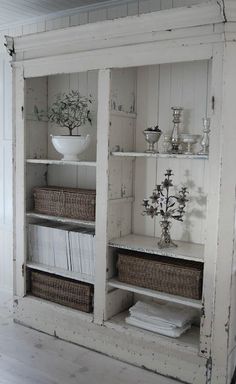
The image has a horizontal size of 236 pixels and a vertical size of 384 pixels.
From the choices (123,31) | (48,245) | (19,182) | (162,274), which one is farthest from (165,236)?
(123,31)

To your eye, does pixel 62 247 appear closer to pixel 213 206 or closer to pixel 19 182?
pixel 19 182

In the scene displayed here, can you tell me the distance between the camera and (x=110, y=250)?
2.77 meters

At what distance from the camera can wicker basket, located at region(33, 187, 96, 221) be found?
2.84 metres

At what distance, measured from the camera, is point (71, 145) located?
2.89 m

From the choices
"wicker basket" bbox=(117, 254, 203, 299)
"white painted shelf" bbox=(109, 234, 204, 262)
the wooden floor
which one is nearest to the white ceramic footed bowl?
"white painted shelf" bbox=(109, 234, 204, 262)

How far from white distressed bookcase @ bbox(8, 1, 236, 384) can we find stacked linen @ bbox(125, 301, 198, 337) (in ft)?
0.16

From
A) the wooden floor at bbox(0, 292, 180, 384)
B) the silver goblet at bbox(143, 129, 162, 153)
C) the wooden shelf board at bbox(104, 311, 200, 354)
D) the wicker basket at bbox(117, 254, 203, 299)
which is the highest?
the silver goblet at bbox(143, 129, 162, 153)

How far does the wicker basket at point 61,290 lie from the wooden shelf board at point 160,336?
9.4 inches

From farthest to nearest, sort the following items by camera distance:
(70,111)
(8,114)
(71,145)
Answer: (8,114) → (70,111) → (71,145)

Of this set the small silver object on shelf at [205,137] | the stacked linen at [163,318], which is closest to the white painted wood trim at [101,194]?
the stacked linen at [163,318]

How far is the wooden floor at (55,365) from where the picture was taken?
8.02 feet

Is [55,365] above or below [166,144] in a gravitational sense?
below

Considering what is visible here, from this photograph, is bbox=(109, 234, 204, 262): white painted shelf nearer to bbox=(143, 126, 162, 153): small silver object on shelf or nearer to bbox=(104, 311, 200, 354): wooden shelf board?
bbox=(104, 311, 200, 354): wooden shelf board

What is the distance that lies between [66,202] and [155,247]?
0.73 m
